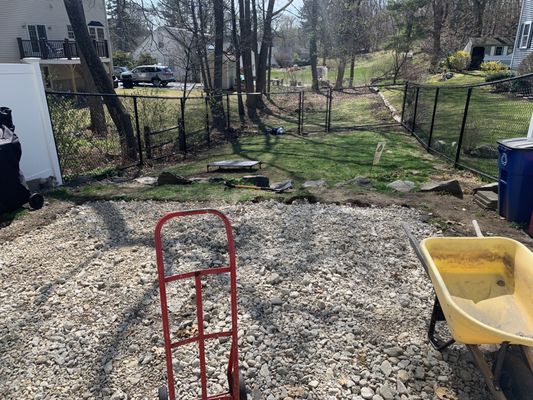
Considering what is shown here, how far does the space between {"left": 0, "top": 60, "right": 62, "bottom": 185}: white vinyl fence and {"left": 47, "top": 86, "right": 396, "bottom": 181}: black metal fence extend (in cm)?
36

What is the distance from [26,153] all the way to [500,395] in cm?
698

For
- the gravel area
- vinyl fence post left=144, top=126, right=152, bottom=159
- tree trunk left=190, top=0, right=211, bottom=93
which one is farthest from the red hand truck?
tree trunk left=190, top=0, right=211, bottom=93

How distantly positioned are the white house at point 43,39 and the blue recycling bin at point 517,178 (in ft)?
76.1

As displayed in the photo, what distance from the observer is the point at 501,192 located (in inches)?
201

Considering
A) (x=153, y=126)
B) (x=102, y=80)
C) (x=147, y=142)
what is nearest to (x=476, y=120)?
(x=147, y=142)

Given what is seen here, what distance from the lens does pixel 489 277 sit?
2949 mm

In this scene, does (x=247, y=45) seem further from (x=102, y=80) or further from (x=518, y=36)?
(x=518, y=36)

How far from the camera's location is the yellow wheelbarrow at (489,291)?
2.33 m

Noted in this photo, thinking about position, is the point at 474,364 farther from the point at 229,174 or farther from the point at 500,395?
the point at 229,174

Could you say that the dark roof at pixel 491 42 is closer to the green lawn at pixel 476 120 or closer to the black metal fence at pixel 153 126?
the black metal fence at pixel 153 126

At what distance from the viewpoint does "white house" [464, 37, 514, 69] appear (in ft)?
84.5

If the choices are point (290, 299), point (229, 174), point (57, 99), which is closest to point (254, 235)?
point (290, 299)

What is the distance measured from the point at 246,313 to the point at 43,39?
86.2ft

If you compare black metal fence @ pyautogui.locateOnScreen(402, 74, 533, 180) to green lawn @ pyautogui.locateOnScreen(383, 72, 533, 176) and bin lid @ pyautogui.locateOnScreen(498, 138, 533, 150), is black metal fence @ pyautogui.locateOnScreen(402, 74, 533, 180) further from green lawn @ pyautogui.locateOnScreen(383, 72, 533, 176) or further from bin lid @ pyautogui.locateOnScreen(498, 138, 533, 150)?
bin lid @ pyautogui.locateOnScreen(498, 138, 533, 150)
